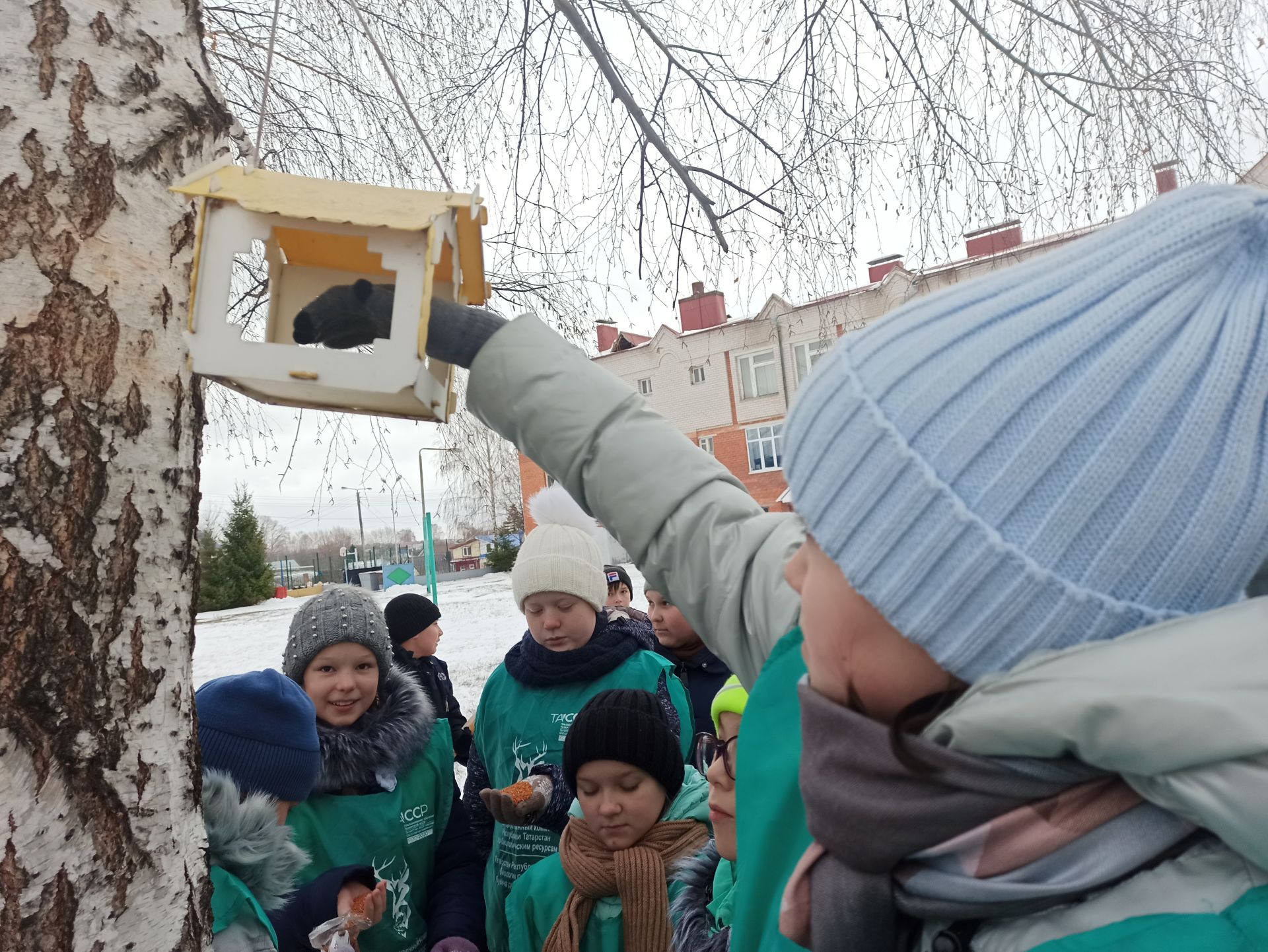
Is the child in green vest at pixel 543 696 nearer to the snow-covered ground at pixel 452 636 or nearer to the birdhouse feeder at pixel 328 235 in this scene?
the birdhouse feeder at pixel 328 235

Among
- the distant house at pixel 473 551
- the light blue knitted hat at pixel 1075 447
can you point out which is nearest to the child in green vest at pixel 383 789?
the light blue knitted hat at pixel 1075 447

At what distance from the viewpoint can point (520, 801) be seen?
229 centimetres

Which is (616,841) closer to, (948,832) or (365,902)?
(365,902)

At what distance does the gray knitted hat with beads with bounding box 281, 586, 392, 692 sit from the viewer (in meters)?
2.44

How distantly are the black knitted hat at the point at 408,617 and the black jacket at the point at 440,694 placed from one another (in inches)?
6.1

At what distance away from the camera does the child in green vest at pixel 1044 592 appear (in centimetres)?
59

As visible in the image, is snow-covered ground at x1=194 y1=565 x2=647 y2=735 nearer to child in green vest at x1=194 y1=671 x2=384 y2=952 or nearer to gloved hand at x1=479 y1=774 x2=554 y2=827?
gloved hand at x1=479 y1=774 x2=554 y2=827

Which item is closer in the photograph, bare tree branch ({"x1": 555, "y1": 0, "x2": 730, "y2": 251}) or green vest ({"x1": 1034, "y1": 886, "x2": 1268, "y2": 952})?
green vest ({"x1": 1034, "y1": 886, "x2": 1268, "y2": 952})

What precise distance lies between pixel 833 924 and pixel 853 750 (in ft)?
0.50

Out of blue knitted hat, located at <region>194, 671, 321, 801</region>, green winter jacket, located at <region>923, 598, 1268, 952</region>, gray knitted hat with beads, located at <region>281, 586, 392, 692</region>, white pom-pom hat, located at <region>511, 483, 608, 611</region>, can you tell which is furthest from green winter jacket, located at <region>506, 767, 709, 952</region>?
green winter jacket, located at <region>923, 598, 1268, 952</region>

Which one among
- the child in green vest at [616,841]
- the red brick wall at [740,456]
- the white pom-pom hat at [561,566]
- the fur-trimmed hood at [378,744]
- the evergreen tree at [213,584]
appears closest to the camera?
the child in green vest at [616,841]

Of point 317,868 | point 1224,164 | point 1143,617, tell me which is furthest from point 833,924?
point 1224,164

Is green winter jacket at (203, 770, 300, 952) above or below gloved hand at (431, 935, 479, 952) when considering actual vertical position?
above

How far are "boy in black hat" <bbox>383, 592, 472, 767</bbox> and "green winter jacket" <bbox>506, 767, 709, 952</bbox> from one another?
1.32m
